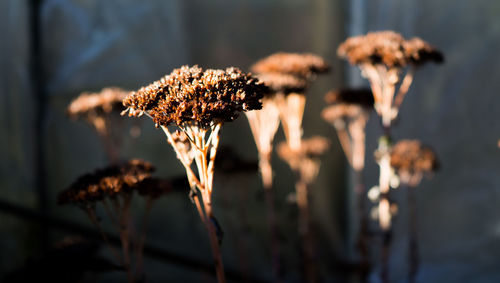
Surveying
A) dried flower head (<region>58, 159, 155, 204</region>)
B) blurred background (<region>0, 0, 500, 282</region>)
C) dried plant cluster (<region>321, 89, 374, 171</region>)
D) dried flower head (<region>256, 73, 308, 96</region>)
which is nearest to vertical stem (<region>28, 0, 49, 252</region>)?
blurred background (<region>0, 0, 500, 282</region>)

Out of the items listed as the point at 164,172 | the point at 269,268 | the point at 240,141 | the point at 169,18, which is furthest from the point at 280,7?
the point at 269,268

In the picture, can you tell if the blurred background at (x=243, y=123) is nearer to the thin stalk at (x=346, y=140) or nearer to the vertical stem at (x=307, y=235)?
the thin stalk at (x=346, y=140)

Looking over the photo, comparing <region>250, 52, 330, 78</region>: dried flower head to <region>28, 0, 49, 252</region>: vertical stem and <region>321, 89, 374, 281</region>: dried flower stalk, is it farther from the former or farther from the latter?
<region>28, 0, 49, 252</region>: vertical stem

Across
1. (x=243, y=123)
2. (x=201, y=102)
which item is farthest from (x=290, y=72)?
(x=243, y=123)

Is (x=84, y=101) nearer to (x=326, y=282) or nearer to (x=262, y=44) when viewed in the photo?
(x=262, y=44)

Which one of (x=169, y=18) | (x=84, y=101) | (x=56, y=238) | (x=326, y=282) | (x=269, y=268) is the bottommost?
(x=326, y=282)
